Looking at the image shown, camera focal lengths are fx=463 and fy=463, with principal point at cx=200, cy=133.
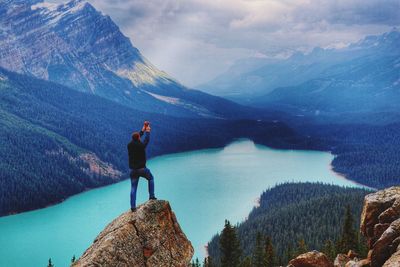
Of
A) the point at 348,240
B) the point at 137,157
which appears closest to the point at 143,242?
the point at 137,157

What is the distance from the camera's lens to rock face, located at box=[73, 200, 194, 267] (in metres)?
25.0

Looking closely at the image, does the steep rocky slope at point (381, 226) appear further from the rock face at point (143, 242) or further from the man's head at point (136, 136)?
the man's head at point (136, 136)

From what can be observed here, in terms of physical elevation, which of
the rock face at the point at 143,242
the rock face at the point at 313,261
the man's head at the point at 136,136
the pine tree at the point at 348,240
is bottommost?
the pine tree at the point at 348,240

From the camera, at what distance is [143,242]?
26.9 m

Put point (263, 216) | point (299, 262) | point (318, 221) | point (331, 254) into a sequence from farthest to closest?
point (263, 216), point (318, 221), point (331, 254), point (299, 262)

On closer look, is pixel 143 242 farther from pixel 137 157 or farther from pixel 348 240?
pixel 348 240

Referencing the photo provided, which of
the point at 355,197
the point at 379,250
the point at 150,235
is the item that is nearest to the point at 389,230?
the point at 379,250

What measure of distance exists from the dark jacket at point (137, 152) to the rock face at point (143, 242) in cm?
252

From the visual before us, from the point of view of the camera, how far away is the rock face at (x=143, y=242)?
2502 centimetres

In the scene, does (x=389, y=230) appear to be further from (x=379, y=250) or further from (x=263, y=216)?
(x=263, y=216)

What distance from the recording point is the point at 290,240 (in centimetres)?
13188

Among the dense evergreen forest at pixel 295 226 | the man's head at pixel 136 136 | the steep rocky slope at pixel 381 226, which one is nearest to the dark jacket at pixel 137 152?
the man's head at pixel 136 136

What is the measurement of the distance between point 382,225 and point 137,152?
16.0m

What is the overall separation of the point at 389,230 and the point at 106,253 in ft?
51.8
